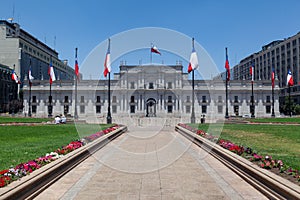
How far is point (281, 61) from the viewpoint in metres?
87.3

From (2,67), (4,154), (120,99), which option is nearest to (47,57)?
(2,67)

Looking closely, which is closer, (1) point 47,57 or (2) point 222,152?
(2) point 222,152

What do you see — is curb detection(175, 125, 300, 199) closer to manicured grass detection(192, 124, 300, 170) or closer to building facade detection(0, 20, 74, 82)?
manicured grass detection(192, 124, 300, 170)

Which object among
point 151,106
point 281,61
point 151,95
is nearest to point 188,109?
point 151,95

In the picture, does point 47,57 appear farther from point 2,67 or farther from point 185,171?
point 185,171

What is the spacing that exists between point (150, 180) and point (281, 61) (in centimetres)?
9126

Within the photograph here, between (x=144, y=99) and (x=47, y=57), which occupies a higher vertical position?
(x=47, y=57)

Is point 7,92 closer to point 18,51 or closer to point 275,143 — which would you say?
point 18,51

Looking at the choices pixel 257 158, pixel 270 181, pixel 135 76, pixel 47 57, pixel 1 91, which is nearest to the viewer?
pixel 270 181

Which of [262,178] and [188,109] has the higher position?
[188,109]

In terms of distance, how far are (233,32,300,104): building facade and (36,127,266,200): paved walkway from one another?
75.9m

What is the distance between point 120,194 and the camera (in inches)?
238

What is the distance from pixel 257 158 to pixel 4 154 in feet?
27.6

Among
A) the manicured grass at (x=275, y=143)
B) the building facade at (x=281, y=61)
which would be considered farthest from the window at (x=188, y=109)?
the manicured grass at (x=275, y=143)
